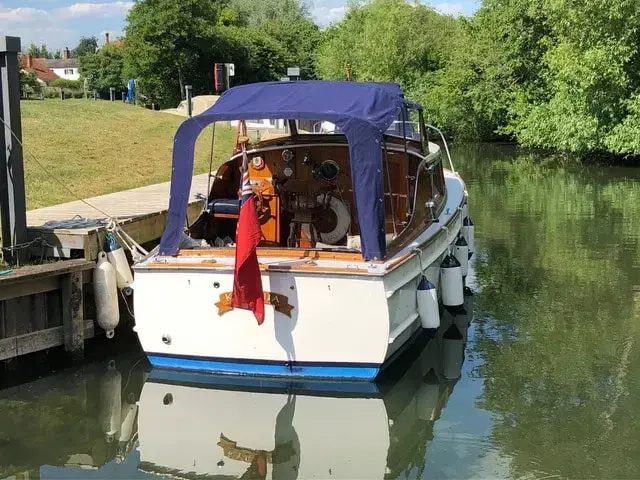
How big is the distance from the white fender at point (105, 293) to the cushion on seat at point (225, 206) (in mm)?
1226

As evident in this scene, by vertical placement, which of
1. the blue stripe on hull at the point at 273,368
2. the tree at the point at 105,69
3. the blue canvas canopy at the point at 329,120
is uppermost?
→ the tree at the point at 105,69

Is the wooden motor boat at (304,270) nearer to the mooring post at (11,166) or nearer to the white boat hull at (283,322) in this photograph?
the white boat hull at (283,322)

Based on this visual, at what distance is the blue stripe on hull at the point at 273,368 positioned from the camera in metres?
7.04

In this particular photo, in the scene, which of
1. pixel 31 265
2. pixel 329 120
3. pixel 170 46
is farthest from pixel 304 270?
pixel 170 46

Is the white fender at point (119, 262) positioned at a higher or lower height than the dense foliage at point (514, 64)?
lower

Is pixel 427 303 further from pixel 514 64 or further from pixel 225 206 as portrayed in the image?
pixel 514 64

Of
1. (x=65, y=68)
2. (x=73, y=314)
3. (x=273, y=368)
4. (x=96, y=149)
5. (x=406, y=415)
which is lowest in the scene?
(x=406, y=415)

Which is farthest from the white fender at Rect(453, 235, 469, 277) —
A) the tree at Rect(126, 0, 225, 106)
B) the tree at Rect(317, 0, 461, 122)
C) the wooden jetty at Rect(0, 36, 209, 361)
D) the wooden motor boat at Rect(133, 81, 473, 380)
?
the tree at Rect(126, 0, 225, 106)

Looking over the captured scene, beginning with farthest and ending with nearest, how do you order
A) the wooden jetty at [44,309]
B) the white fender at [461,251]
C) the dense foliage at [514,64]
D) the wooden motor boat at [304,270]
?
the dense foliage at [514,64], the white fender at [461,251], the wooden jetty at [44,309], the wooden motor boat at [304,270]

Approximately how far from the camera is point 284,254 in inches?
285

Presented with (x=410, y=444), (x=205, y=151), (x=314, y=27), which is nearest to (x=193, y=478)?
(x=410, y=444)

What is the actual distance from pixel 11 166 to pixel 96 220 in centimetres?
129

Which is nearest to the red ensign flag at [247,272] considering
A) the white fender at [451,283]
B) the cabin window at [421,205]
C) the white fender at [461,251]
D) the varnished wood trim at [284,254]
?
the varnished wood trim at [284,254]

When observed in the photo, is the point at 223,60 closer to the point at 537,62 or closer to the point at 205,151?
the point at 537,62
